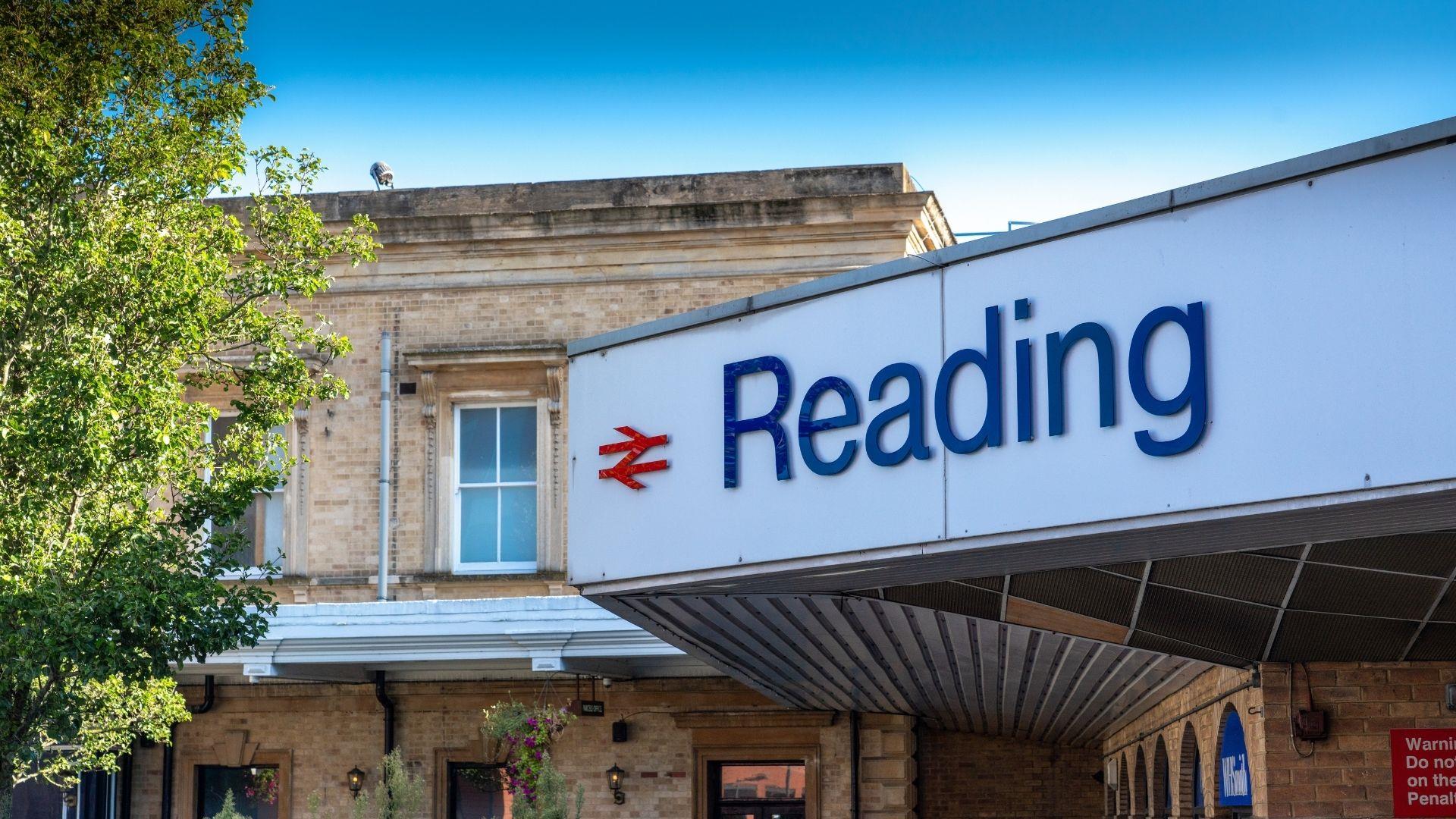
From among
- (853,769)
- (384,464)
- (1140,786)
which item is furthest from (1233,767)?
(384,464)

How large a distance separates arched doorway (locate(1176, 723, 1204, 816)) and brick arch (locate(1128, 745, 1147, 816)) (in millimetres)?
2834

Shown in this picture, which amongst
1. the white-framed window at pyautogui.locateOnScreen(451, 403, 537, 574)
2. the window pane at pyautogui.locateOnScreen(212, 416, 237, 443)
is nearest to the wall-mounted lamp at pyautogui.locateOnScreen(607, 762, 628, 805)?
the white-framed window at pyautogui.locateOnScreen(451, 403, 537, 574)

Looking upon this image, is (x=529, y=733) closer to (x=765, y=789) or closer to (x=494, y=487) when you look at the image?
(x=765, y=789)

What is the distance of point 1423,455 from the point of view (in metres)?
5.74

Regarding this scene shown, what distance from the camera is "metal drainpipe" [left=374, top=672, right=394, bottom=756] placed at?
18.0m

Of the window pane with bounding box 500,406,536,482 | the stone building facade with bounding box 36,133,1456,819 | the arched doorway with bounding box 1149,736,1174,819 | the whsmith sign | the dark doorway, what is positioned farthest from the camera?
the window pane with bounding box 500,406,536,482

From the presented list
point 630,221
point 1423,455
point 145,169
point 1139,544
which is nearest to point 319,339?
point 145,169

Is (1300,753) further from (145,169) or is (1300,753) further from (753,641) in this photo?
(145,169)

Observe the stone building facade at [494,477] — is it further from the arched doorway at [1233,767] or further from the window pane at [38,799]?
the arched doorway at [1233,767]

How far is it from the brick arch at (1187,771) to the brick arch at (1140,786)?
282cm

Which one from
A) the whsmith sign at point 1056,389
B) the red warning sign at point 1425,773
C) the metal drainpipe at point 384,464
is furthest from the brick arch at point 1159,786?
the metal drainpipe at point 384,464

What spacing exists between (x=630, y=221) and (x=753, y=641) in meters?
8.09

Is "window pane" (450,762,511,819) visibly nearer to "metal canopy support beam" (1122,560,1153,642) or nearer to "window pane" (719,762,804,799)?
"window pane" (719,762,804,799)

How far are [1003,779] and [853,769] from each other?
317 cm
